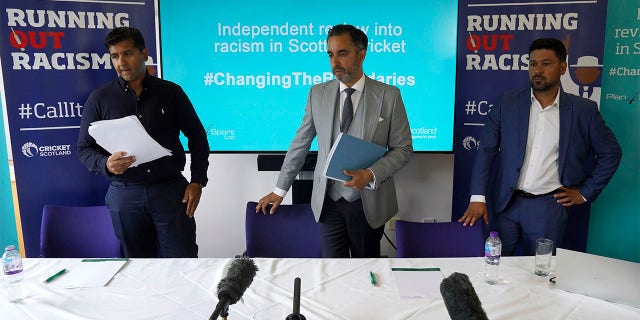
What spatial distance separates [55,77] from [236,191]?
1.55m

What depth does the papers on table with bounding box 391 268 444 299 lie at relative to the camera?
5.30 feet

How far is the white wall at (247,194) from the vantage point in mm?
3689

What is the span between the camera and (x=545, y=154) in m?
2.56

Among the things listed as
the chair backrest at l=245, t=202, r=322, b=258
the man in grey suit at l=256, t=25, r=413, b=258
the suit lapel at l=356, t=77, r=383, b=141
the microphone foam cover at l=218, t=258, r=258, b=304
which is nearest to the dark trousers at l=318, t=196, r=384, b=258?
the man in grey suit at l=256, t=25, r=413, b=258

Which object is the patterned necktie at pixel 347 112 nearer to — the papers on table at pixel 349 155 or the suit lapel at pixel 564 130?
the papers on table at pixel 349 155

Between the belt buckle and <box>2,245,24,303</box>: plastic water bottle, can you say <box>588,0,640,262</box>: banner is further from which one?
<box>2,245,24,303</box>: plastic water bottle

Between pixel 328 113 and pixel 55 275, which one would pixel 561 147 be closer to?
pixel 328 113

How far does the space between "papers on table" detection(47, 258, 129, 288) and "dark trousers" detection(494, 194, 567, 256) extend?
2.09m

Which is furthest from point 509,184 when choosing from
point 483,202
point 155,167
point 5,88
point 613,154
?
point 5,88

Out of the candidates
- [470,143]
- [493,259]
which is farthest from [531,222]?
[493,259]

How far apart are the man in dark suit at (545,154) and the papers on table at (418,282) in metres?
0.75

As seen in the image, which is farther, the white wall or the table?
the white wall

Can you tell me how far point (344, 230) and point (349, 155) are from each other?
1.80 ft

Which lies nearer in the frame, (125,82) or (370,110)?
(370,110)
